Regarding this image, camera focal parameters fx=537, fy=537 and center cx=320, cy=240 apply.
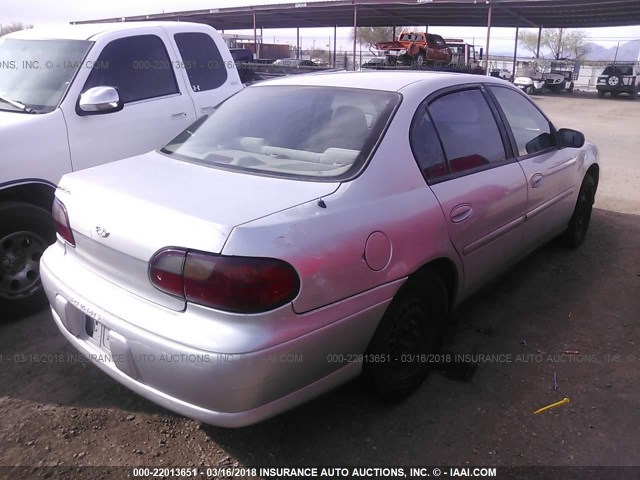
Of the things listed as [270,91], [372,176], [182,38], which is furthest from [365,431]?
[182,38]

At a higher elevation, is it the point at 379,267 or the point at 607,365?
the point at 379,267

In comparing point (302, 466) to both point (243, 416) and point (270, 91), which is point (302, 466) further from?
point (270, 91)

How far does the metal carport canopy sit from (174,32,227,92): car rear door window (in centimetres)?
2278

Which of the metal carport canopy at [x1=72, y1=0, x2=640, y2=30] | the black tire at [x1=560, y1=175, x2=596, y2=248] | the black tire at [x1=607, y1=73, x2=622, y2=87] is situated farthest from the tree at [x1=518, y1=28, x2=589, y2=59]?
the black tire at [x1=560, y1=175, x2=596, y2=248]

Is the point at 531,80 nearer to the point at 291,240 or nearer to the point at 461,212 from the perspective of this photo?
the point at 461,212

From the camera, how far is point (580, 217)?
5.05 m

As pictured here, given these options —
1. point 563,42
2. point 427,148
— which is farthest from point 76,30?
point 563,42

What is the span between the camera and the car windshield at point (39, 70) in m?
4.02

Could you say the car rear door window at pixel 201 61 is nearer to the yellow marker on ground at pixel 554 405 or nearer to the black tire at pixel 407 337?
the black tire at pixel 407 337

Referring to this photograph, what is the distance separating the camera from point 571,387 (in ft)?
10.0

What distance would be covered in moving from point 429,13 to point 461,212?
3102 centimetres

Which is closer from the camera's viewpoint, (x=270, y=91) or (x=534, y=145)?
(x=270, y=91)

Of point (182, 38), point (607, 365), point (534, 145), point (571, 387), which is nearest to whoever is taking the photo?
point (571, 387)

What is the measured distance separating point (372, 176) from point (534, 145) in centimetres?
198
